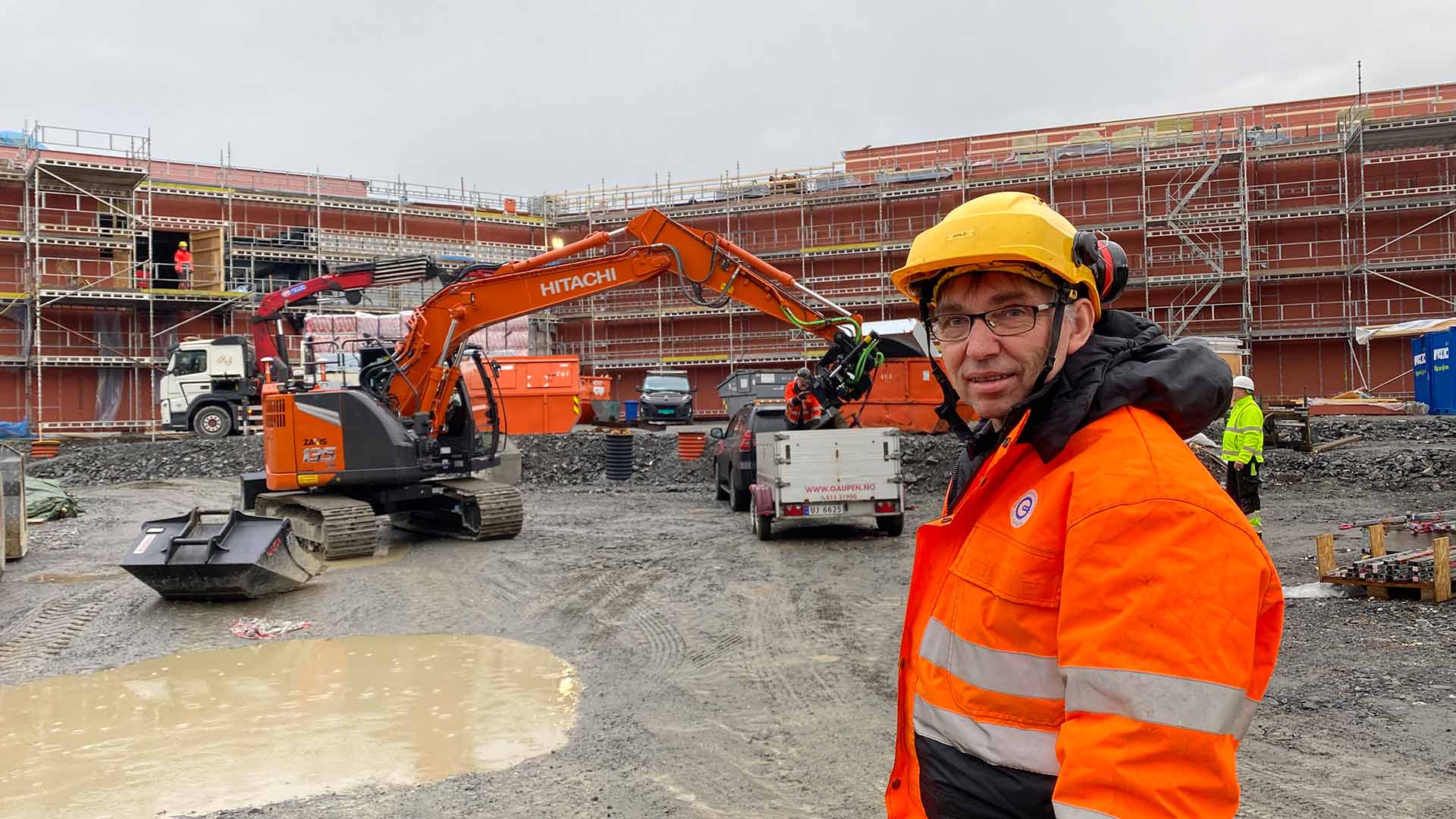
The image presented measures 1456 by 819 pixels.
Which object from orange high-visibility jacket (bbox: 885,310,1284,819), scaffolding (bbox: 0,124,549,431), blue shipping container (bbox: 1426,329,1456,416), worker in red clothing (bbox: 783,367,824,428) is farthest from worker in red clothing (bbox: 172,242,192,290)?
orange high-visibility jacket (bbox: 885,310,1284,819)

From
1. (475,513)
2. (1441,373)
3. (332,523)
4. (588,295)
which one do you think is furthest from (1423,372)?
(332,523)

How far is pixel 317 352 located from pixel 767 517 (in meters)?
8.39

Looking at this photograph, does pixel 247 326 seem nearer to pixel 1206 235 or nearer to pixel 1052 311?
pixel 1206 235

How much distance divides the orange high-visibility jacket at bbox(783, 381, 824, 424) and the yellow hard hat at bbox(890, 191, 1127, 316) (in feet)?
38.5

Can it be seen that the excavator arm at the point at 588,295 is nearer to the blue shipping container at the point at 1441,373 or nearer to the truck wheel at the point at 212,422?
the truck wheel at the point at 212,422

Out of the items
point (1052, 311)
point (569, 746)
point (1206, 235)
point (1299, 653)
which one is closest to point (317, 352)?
point (569, 746)

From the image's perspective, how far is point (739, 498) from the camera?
1589 centimetres

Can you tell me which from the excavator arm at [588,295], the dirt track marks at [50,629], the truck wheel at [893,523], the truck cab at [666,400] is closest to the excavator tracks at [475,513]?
the excavator arm at [588,295]

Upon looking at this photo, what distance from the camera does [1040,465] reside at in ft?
5.78

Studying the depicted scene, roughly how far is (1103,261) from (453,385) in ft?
38.8

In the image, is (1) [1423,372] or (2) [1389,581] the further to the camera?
(1) [1423,372]

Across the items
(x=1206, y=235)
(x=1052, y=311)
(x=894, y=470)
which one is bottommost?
(x=894, y=470)

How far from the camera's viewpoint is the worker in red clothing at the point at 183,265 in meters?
35.5

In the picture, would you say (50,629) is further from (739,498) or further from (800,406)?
(739,498)
